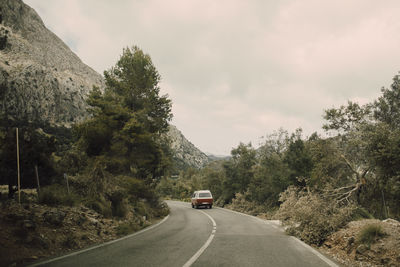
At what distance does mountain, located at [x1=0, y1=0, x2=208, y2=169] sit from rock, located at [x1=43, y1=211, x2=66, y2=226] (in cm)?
4101

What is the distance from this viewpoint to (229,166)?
115ft

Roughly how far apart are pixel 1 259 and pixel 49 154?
9.86m

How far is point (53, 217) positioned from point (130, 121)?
11.2m

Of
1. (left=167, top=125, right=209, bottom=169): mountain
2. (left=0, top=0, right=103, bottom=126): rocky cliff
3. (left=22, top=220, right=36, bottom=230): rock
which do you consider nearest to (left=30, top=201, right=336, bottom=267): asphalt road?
(left=22, top=220, right=36, bottom=230): rock

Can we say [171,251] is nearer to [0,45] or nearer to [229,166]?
[0,45]

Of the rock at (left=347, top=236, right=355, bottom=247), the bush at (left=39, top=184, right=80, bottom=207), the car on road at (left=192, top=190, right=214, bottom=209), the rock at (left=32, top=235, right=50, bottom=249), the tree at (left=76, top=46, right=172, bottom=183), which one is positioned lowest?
the car on road at (left=192, top=190, right=214, bottom=209)

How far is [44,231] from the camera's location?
711 centimetres

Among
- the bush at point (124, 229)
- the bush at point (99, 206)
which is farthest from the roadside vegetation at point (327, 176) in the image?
the bush at point (99, 206)

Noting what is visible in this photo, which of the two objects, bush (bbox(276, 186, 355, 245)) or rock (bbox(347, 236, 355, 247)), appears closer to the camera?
rock (bbox(347, 236, 355, 247))

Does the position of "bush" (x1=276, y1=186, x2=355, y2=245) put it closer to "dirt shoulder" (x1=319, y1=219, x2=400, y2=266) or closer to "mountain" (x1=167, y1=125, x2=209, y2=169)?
"dirt shoulder" (x1=319, y1=219, x2=400, y2=266)

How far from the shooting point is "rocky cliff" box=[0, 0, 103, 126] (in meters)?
95.8

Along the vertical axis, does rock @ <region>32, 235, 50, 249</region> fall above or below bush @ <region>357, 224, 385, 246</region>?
above

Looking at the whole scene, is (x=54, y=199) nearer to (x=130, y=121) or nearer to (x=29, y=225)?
(x=29, y=225)

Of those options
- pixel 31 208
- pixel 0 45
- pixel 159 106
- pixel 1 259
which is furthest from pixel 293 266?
pixel 159 106
